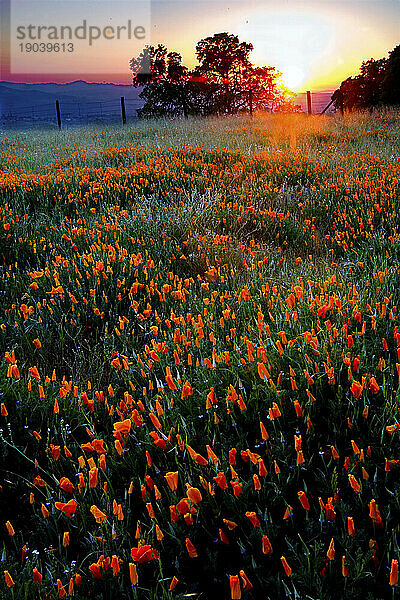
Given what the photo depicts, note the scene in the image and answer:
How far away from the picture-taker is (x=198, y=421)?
7.01ft

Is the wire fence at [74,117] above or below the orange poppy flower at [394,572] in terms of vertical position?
above

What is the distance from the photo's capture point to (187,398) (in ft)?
7.31

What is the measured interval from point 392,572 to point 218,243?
3515mm

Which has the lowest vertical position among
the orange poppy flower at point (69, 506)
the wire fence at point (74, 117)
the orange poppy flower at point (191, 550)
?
the orange poppy flower at point (191, 550)

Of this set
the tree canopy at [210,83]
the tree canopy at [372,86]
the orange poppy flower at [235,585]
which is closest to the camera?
the orange poppy flower at [235,585]

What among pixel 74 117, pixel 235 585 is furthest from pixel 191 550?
pixel 74 117

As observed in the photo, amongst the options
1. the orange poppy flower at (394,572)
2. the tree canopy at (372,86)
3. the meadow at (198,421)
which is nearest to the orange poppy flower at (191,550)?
the meadow at (198,421)

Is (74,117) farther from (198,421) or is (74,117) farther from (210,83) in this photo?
(198,421)

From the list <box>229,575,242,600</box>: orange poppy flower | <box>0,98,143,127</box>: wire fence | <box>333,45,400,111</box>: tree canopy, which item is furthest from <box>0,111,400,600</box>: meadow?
<box>0,98,143,127</box>: wire fence

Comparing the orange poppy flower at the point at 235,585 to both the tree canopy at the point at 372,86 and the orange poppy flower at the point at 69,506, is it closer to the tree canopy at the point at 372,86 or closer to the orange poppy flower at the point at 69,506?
the orange poppy flower at the point at 69,506

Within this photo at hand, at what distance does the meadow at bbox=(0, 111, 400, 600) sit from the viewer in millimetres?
1534

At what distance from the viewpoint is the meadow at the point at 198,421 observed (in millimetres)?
1534

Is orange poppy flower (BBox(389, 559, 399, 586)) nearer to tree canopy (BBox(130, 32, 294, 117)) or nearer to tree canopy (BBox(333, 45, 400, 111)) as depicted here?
tree canopy (BBox(333, 45, 400, 111))

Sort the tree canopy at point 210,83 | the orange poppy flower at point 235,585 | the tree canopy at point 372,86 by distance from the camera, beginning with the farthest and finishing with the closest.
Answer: the tree canopy at point 210,83 → the tree canopy at point 372,86 → the orange poppy flower at point 235,585
